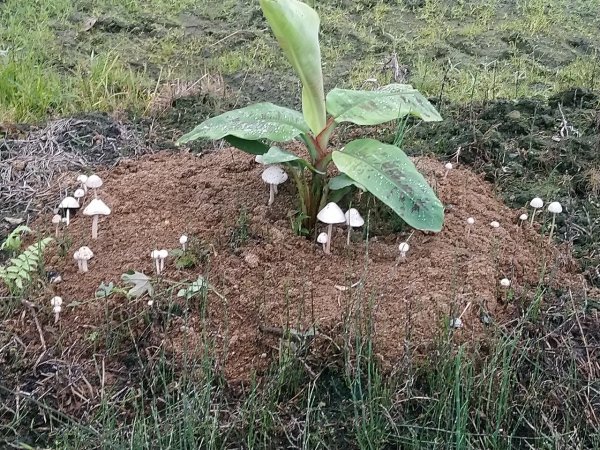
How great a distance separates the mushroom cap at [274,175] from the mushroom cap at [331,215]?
29 cm

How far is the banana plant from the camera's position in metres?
2.42

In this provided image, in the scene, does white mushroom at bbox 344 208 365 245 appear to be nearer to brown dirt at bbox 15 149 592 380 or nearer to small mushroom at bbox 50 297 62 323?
brown dirt at bbox 15 149 592 380

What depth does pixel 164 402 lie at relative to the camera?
210 centimetres

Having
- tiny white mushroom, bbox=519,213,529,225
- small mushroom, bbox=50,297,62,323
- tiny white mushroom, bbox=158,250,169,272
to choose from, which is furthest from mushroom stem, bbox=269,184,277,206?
tiny white mushroom, bbox=519,213,529,225

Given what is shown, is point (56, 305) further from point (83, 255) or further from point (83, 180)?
point (83, 180)

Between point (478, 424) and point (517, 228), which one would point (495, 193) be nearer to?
point (517, 228)

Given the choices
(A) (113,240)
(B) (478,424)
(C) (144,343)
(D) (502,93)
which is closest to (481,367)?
(B) (478,424)

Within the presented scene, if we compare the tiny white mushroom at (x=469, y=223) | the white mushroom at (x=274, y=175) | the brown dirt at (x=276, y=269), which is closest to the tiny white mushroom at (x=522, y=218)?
the brown dirt at (x=276, y=269)

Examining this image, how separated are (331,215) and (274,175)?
1.11ft

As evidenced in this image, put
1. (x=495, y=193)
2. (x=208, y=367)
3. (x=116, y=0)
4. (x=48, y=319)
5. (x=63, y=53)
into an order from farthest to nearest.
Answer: (x=116, y=0) < (x=63, y=53) < (x=495, y=193) < (x=48, y=319) < (x=208, y=367)

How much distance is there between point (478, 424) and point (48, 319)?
4.64 ft

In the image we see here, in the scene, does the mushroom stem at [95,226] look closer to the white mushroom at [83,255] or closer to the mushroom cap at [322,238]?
the white mushroom at [83,255]

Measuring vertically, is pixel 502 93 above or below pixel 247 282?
below

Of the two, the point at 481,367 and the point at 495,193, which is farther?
the point at 495,193
